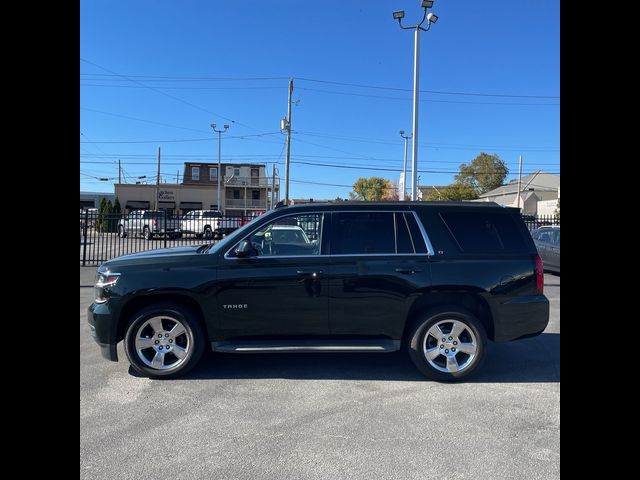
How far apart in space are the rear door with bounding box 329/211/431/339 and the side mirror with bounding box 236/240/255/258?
0.87 m

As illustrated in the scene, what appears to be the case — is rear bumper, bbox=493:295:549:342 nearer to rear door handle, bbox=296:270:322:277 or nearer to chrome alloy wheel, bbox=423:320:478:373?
chrome alloy wheel, bbox=423:320:478:373

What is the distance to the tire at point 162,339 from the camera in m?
4.57

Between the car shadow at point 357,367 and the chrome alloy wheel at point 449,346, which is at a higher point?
the chrome alloy wheel at point 449,346

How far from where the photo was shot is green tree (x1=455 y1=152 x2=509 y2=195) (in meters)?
78.8

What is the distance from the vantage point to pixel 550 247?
1309 cm

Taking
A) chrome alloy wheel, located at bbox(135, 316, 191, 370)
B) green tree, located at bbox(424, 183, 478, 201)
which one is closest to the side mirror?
chrome alloy wheel, located at bbox(135, 316, 191, 370)

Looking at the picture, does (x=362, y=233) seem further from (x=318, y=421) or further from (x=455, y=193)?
(x=455, y=193)

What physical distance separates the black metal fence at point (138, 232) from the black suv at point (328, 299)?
10694mm

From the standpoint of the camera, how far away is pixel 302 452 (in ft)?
10.3

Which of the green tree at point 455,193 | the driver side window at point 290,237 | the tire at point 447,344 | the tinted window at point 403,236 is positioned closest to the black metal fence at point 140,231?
the driver side window at point 290,237

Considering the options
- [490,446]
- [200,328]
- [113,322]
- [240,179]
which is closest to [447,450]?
[490,446]

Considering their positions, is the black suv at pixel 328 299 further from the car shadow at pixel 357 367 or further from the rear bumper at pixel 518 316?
the car shadow at pixel 357 367

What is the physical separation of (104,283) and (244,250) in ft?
5.00
